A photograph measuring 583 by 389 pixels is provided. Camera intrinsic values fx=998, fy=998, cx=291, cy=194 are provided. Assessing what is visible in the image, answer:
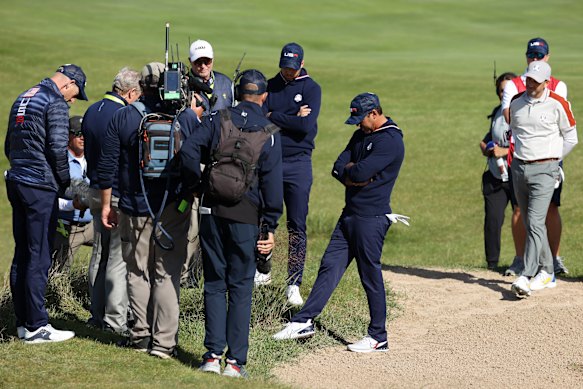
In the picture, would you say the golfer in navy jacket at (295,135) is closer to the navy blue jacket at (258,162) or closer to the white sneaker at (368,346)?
the white sneaker at (368,346)

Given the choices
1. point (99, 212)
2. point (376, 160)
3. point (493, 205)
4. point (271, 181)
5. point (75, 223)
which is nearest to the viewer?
point (271, 181)

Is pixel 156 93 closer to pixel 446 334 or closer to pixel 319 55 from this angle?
pixel 446 334

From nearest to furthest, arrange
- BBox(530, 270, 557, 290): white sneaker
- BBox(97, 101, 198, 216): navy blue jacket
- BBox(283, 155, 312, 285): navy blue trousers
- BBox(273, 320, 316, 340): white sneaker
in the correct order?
BBox(97, 101, 198, 216): navy blue jacket → BBox(273, 320, 316, 340): white sneaker → BBox(283, 155, 312, 285): navy blue trousers → BBox(530, 270, 557, 290): white sneaker

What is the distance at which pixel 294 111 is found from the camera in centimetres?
902

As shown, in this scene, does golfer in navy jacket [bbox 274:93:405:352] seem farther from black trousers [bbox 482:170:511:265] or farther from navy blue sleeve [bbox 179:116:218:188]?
black trousers [bbox 482:170:511:265]

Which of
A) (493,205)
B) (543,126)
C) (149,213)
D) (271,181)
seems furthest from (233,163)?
(493,205)

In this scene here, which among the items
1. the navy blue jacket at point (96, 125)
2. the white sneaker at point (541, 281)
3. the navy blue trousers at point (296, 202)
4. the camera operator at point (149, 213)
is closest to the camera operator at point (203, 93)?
the navy blue jacket at point (96, 125)

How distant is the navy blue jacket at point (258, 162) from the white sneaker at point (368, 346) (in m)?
1.64

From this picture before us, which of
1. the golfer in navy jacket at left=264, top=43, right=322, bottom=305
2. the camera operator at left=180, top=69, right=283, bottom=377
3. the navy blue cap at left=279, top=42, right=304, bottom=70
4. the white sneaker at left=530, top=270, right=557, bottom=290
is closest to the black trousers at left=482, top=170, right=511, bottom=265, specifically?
the white sneaker at left=530, top=270, right=557, bottom=290

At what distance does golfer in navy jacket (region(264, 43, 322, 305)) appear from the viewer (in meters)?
8.88

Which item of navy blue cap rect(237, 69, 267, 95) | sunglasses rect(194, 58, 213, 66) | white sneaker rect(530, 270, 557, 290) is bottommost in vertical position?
white sneaker rect(530, 270, 557, 290)

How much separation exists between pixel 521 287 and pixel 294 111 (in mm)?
2707

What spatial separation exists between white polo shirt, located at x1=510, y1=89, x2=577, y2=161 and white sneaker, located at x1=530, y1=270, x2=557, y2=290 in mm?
1181

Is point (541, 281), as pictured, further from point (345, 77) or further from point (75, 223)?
point (345, 77)
